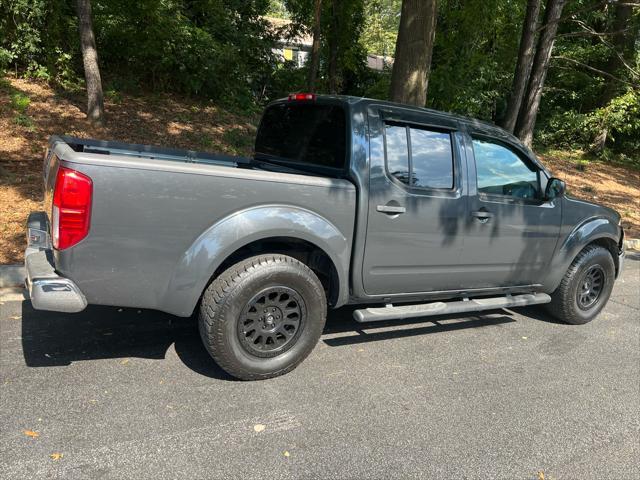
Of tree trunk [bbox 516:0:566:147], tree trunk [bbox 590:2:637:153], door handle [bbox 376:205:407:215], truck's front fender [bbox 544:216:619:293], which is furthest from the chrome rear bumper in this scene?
tree trunk [bbox 590:2:637:153]

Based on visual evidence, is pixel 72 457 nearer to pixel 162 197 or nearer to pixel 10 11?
pixel 162 197

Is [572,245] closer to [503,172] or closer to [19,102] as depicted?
[503,172]

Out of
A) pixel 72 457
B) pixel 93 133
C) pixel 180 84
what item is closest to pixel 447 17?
pixel 180 84

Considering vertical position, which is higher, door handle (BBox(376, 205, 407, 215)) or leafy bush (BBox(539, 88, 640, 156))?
leafy bush (BBox(539, 88, 640, 156))

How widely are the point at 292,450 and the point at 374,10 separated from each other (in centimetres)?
2028

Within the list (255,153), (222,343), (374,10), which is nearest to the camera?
(222,343)

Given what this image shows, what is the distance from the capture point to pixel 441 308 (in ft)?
13.4

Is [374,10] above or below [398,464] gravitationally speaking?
above

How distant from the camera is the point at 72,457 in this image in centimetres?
257

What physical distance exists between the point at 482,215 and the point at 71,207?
3.01 meters

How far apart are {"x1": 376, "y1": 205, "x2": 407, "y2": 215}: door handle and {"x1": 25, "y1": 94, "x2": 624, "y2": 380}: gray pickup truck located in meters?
Result: 0.01

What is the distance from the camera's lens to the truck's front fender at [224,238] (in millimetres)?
3094

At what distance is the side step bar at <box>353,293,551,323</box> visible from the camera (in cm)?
377

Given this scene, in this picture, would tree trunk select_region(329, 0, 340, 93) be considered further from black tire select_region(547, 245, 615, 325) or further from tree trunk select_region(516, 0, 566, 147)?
black tire select_region(547, 245, 615, 325)
